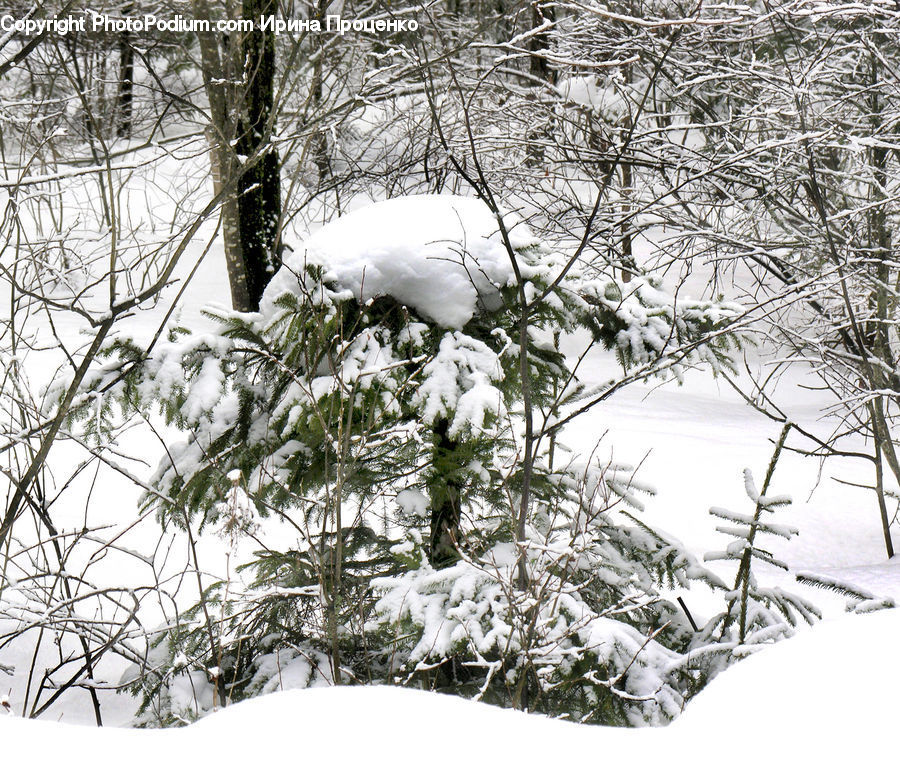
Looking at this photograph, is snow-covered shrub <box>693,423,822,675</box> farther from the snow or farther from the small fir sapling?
the snow

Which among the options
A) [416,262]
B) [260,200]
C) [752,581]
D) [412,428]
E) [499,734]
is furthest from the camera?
[260,200]

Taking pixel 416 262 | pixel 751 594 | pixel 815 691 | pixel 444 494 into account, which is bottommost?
pixel 751 594

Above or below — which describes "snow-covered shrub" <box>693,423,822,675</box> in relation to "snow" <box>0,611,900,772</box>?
below

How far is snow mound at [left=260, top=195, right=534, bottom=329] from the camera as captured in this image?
334cm

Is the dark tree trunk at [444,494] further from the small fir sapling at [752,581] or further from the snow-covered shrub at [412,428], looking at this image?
the small fir sapling at [752,581]

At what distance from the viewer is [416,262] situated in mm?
3369

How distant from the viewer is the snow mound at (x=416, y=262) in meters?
3.34

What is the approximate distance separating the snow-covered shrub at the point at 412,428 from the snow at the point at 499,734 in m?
1.72

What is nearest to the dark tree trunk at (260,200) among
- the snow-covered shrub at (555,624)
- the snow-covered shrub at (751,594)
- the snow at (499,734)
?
the snow-covered shrub at (555,624)

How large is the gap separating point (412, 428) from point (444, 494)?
0.60 m

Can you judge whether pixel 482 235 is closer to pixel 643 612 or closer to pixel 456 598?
pixel 456 598

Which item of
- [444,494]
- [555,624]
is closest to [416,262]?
[444,494]

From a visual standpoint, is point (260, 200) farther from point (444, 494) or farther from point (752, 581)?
point (752, 581)

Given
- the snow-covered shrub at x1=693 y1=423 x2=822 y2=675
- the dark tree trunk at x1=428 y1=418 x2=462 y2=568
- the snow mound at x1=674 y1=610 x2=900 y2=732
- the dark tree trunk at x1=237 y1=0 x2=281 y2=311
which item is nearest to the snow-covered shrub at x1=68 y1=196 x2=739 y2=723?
the dark tree trunk at x1=428 y1=418 x2=462 y2=568
